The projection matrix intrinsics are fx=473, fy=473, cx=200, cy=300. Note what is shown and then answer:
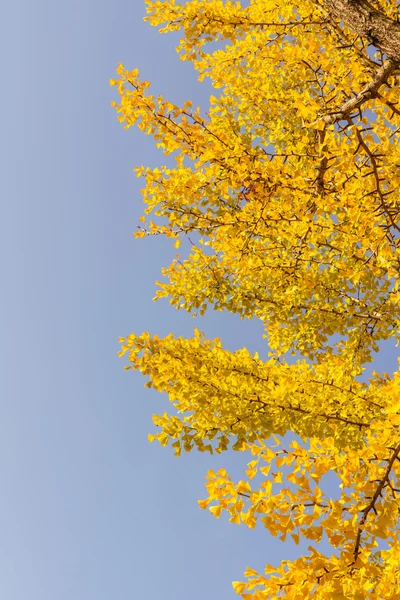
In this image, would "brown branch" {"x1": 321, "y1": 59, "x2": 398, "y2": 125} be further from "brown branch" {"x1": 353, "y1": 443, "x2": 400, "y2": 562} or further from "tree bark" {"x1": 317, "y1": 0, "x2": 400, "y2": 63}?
"brown branch" {"x1": 353, "y1": 443, "x2": 400, "y2": 562}

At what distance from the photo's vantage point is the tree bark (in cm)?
293

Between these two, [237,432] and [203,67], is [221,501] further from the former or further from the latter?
[203,67]

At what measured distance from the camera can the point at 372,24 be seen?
3.00m

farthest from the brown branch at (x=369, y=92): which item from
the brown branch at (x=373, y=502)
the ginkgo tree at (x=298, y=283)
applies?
the brown branch at (x=373, y=502)

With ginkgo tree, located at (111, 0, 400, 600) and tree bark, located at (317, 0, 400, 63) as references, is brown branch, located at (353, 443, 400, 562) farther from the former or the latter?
→ tree bark, located at (317, 0, 400, 63)

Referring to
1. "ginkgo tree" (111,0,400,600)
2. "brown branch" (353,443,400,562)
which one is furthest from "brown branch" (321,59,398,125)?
"brown branch" (353,443,400,562)

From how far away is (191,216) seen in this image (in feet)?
14.5

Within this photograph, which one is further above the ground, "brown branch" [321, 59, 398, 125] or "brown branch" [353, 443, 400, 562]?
"brown branch" [321, 59, 398, 125]

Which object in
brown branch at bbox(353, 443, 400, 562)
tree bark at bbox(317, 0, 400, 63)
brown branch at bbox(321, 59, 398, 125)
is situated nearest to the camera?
brown branch at bbox(353, 443, 400, 562)

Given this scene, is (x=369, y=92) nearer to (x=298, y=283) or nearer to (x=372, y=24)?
(x=372, y=24)

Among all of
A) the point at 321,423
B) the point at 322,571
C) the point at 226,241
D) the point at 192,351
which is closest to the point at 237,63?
the point at 226,241

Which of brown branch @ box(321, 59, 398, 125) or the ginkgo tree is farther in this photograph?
brown branch @ box(321, 59, 398, 125)

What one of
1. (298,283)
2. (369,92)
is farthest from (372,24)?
(298,283)

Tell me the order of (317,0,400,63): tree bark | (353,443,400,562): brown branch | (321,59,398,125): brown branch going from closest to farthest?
(353,443,400,562): brown branch, (317,0,400,63): tree bark, (321,59,398,125): brown branch
